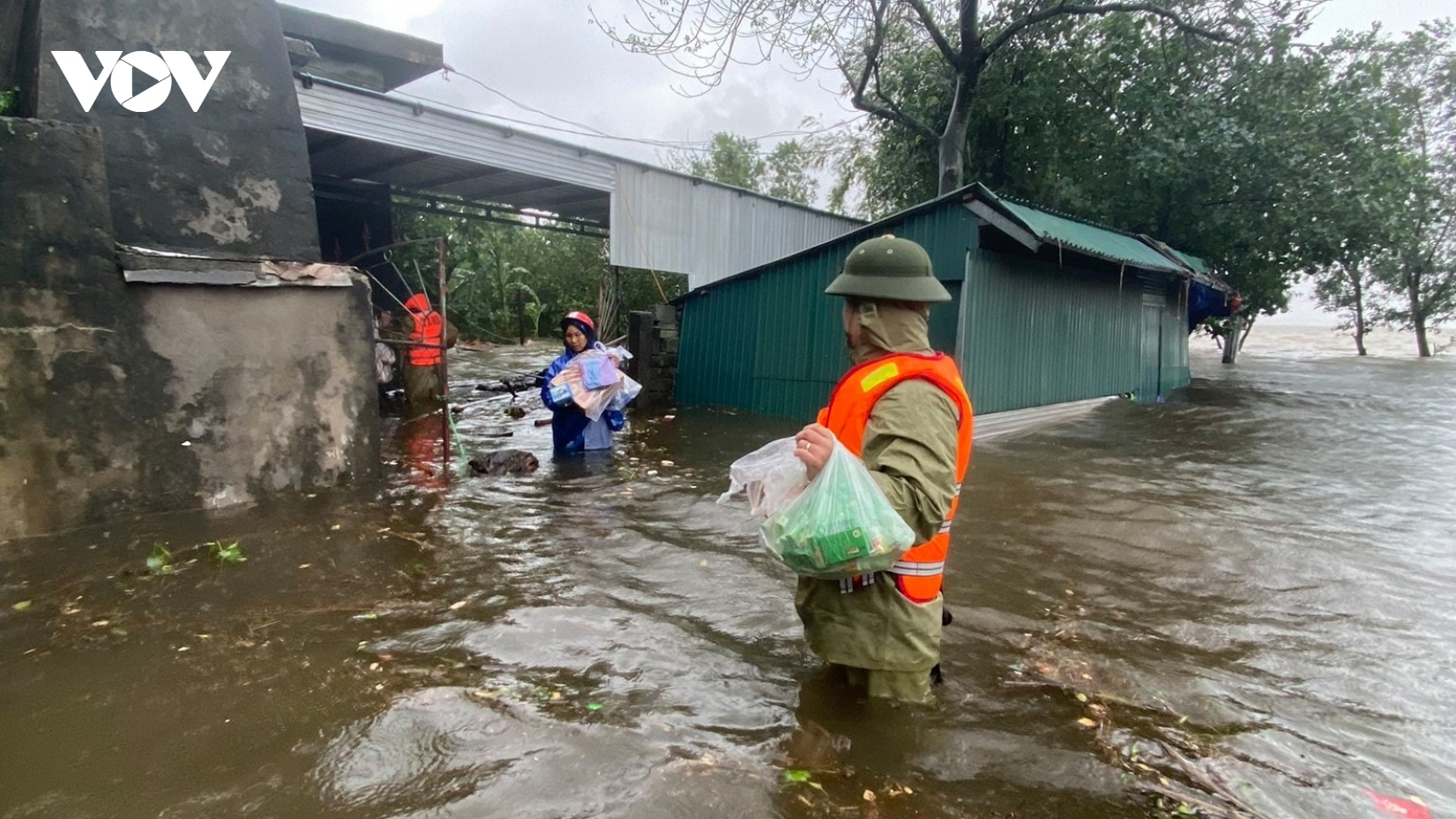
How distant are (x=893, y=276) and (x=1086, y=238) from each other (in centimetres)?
960

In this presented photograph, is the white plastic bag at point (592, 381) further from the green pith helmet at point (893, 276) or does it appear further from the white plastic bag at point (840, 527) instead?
the white plastic bag at point (840, 527)

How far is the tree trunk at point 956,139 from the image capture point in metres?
17.0

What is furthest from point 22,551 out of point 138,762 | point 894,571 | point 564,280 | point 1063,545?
point 564,280

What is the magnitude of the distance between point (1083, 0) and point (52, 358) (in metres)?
18.8

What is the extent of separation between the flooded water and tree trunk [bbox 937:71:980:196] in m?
11.8

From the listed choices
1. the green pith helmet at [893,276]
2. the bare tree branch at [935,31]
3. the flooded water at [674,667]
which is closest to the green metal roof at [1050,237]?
the flooded water at [674,667]

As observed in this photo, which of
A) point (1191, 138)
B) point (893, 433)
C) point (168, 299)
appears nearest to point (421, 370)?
point (168, 299)

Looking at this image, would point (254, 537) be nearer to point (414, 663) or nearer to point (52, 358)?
point (52, 358)

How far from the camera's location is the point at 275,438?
5.79 meters

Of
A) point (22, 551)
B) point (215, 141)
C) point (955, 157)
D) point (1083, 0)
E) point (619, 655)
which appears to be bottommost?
point (619, 655)

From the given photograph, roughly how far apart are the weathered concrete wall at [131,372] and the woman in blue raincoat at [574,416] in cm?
203

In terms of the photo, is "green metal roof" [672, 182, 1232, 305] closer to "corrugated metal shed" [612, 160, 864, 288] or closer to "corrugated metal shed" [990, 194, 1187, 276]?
"corrugated metal shed" [990, 194, 1187, 276]

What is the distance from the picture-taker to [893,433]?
2.45 m

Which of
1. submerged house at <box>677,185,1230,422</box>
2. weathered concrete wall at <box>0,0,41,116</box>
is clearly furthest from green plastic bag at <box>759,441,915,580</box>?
submerged house at <box>677,185,1230,422</box>
